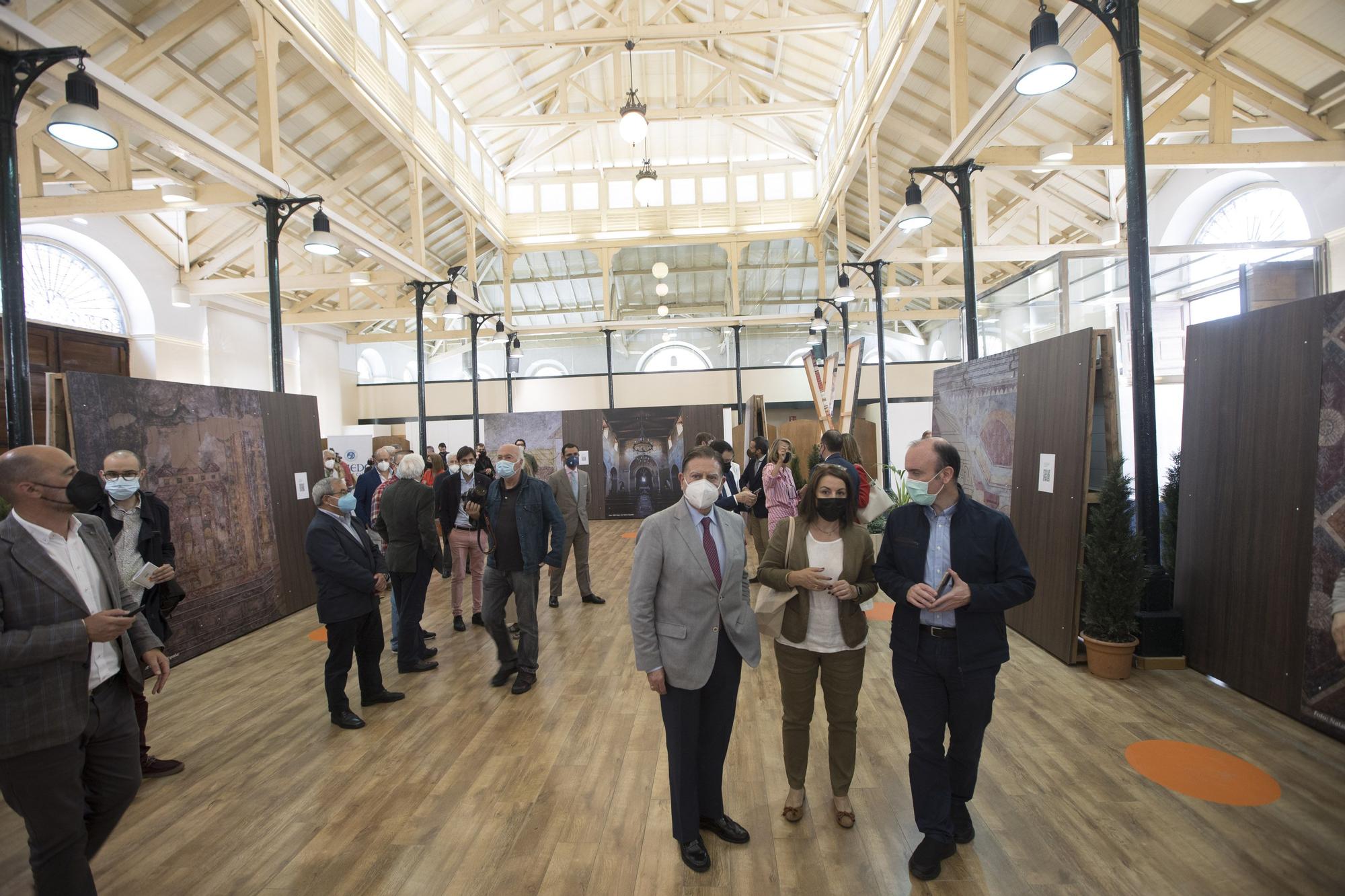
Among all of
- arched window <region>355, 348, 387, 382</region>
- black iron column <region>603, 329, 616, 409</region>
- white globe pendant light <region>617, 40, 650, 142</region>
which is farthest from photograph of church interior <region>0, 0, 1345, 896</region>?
arched window <region>355, 348, 387, 382</region>

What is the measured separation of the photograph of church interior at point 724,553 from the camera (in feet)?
8.55

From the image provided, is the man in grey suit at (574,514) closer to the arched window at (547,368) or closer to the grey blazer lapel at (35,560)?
the grey blazer lapel at (35,560)

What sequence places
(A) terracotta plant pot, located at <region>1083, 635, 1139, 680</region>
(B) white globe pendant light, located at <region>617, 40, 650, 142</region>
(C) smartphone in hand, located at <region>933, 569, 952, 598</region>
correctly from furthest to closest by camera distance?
(B) white globe pendant light, located at <region>617, 40, 650, 142</region>
(A) terracotta plant pot, located at <region>1083, 635, 1139, 680</region>
(C) smartphone in hand, located at <region>933, 569, 952, 598</region>

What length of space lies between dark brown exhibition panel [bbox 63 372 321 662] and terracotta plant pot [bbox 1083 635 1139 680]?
7.12 meters

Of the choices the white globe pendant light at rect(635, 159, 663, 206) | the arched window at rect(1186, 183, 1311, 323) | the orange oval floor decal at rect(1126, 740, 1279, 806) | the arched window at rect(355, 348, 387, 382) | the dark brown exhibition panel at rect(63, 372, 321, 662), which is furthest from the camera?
the arched window at rect(355, 348, 387, 382)

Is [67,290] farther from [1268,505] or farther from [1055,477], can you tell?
[1268,505]

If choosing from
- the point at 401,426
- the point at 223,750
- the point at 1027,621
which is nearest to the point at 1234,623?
the point at 1027,621

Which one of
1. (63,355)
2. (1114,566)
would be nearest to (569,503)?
(1114,566)

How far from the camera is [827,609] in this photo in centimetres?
278

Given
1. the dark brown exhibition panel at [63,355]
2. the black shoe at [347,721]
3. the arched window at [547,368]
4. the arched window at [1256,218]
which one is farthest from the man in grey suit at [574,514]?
the arched window at [547,368]

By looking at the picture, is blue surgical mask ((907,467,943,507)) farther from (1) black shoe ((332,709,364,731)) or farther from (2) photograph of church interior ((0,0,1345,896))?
(1) black shoe ((332,709,364,731))

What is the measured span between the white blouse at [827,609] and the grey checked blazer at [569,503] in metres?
4.45

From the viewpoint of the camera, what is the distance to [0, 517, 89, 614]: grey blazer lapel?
2.06 meters

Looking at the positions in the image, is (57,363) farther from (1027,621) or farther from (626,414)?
(1027,621)
